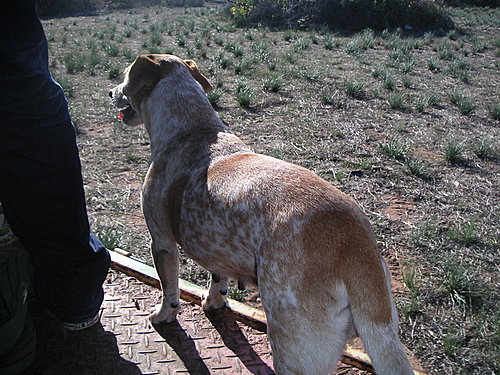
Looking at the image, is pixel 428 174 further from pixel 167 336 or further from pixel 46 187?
pixel 46 187

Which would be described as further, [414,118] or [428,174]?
[414,118]

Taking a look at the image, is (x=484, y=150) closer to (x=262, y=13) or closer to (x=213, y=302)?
(x=213, y=302)

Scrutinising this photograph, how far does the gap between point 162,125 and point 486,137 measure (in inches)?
201

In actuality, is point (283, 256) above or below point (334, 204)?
below

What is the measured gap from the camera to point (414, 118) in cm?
733

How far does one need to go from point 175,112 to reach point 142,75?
345 mm

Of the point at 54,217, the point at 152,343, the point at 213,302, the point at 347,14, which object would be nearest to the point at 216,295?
the point at 213,302

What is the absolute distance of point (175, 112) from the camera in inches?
120

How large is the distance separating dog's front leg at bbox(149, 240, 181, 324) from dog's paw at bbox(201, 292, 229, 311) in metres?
0.18

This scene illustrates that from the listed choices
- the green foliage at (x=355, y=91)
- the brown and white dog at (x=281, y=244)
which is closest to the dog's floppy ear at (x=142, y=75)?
the brown and white dog at (x=281, y=244)

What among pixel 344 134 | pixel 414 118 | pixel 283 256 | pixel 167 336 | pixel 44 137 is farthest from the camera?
pixel 414 118

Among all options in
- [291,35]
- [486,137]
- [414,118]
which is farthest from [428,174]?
[291,35]

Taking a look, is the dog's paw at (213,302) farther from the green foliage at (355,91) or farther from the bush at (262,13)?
the bush at (262,13)

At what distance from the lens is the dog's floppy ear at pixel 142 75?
3105mm
